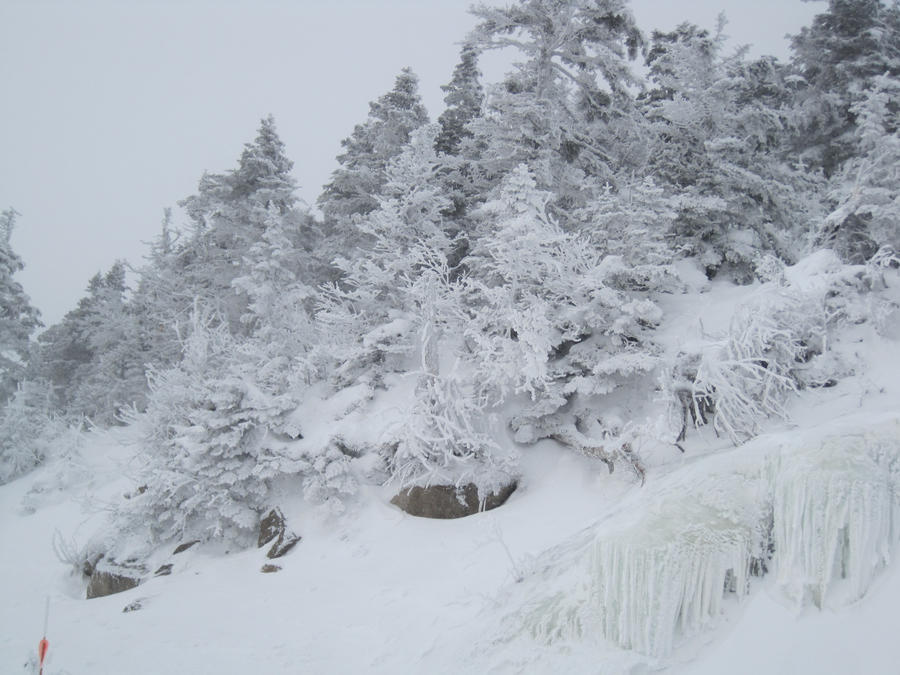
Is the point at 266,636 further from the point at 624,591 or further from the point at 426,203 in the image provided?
the point at 426,203

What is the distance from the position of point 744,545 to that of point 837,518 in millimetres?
747

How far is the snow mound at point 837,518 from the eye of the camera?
3586 mm

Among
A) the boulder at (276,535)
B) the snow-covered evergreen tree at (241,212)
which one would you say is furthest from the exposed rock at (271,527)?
the snow-covered evergreen tree at (241,212)

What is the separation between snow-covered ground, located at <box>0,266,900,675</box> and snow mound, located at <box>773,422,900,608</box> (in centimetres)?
1

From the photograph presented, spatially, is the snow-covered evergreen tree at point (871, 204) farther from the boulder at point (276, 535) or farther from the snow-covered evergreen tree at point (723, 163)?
the boulder at point (276, 535)

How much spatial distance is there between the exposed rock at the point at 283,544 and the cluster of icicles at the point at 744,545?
663 cm

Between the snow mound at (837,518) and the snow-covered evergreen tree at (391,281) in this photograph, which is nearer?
the snow mound at (837,518)

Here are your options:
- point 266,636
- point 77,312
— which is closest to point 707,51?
point 266,636

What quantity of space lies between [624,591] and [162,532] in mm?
10787

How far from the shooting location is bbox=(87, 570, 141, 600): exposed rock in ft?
32.5

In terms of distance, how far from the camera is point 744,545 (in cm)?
414

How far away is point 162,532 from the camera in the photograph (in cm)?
1084

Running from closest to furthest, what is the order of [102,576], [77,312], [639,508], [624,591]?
[624,591]
[639,508]
[102,576]
[77,312]

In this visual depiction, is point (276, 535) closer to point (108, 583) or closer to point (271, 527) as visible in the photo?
point (271, 527)
